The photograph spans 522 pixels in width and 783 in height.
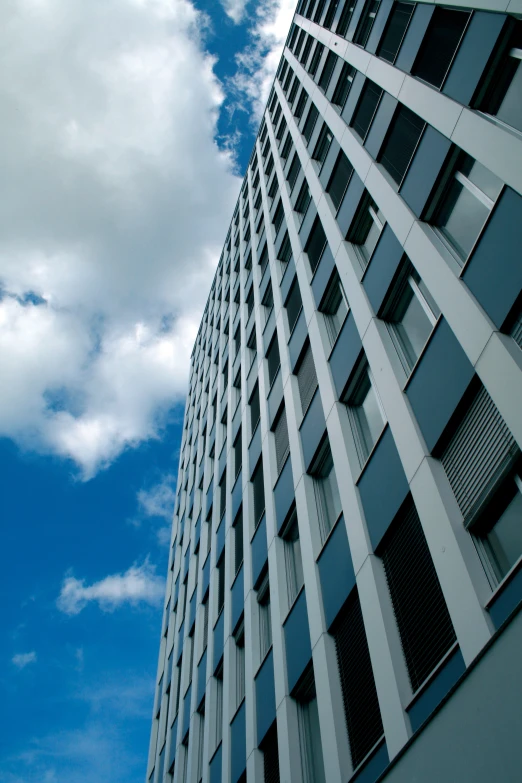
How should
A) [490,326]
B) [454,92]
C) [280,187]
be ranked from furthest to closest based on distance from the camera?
[280,187], [454,92], [490,326]

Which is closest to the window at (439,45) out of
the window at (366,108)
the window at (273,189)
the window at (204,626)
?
the window at (366,108)

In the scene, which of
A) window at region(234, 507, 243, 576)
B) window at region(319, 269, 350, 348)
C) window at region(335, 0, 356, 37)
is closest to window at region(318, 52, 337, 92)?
window at region(335, 0, 356, 37)

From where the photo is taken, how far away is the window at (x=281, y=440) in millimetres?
17203

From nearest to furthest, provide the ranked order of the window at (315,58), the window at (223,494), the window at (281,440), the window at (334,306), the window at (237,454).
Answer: the window at (334,306)
the window at (281,440)
the window at (237,454)
the window at (223,494)
the window at (315,58)

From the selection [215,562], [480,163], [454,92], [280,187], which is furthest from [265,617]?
[280,187]

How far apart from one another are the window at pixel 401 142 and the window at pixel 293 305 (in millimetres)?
6114

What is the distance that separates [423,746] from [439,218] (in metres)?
9.40

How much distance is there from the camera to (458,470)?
870 cm

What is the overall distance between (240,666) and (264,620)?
235 cm

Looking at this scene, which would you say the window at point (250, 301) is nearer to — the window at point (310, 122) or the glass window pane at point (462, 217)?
the window at point (310, 122)

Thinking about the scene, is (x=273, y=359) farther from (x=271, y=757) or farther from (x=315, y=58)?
(x=315, y=58)

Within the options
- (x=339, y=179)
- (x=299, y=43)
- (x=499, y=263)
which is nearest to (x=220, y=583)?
(x=339, y=179)

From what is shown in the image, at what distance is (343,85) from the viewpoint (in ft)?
71.3

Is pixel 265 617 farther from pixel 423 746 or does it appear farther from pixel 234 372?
pixel 234 372
